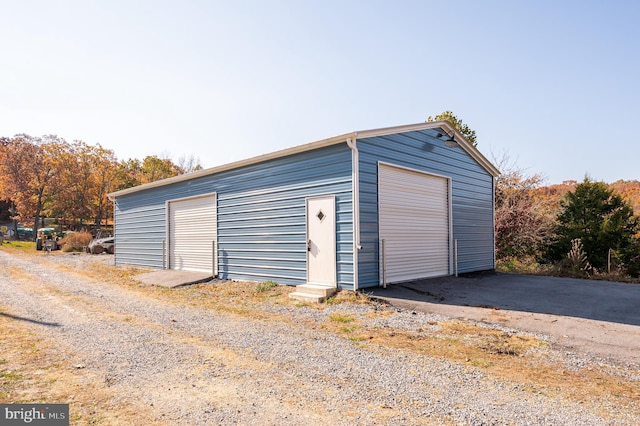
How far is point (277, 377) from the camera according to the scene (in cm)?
364

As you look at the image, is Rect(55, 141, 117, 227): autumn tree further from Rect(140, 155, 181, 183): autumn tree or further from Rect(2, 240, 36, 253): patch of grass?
Rect(2, 240, 36, 253): patch of grass

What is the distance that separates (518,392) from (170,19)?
891 cm

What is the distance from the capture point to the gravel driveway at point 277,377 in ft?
9.36

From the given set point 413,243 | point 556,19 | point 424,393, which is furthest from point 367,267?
point 556,19

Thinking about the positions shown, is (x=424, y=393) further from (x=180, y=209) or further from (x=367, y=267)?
(x=180, y=209)

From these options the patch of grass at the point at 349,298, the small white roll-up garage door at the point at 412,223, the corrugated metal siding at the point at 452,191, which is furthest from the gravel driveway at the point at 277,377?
the small white roll-up garage door at the point at 412,223

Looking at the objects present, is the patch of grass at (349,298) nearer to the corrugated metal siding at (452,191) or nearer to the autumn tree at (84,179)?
the corrugated metal siding at (452,191)

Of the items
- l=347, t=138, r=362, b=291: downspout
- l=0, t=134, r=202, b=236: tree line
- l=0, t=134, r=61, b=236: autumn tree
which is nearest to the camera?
l=347, t=138, r=362, b=291: downspout

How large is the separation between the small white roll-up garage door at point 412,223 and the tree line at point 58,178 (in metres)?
34.0

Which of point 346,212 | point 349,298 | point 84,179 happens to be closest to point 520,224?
point 346,212

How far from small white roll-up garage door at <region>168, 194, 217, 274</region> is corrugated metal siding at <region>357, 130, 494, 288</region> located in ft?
16.9

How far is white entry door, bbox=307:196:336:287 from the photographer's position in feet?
27.0

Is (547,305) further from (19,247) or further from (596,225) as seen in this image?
(19,247)

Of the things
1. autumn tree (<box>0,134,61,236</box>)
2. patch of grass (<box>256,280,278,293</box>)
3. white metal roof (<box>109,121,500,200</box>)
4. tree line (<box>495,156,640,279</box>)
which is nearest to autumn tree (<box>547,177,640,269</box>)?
tree line (<box>495,156,640,279</box>)
